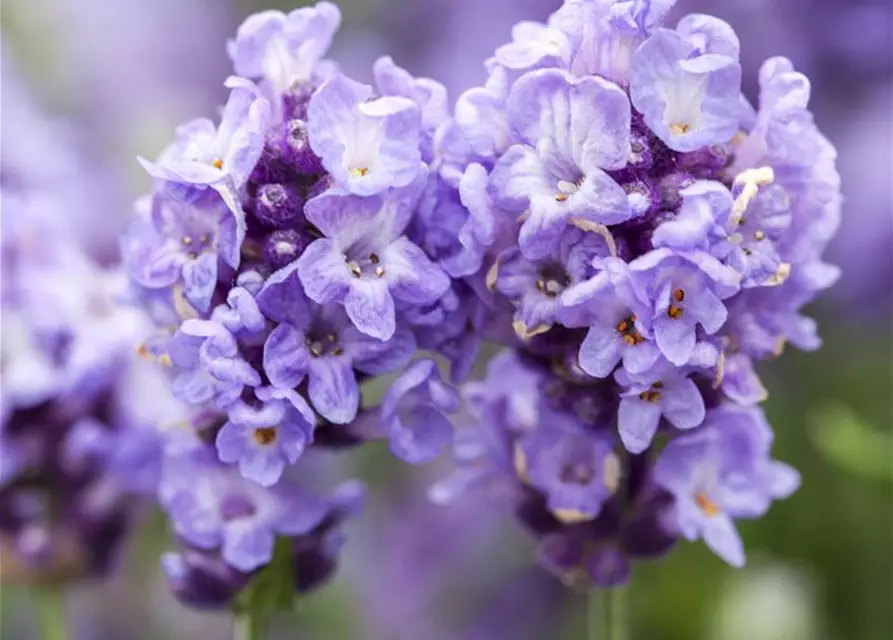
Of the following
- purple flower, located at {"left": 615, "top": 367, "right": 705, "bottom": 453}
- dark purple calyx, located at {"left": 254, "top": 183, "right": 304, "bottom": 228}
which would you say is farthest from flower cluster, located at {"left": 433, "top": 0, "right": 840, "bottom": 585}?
dark purple calyx, located at {"left": 254, "top": 183, "right": 304, "bottom": 228}

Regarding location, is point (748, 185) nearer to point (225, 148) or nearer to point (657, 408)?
point (657, 408)

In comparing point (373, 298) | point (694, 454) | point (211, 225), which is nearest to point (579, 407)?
point (694, 454)

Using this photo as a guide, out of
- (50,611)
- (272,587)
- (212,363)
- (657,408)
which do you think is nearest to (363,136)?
(212,363)

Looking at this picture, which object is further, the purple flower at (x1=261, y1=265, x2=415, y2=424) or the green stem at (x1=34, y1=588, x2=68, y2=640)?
the green stem at (x1=34, y1=588, x2=68, y2=640)

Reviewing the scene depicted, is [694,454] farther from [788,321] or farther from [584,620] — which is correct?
[584,620]

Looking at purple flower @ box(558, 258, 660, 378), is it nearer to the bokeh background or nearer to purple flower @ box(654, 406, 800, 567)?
purple flower @ box(654, 406, 800, 567)

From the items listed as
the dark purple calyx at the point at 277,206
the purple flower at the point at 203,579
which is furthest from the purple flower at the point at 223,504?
the dark purple calyx at the point at 277,206
